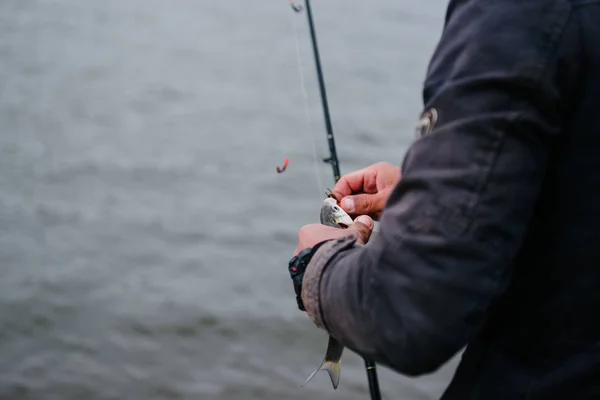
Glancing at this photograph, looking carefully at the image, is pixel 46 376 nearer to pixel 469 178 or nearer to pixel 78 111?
pixel 78 111

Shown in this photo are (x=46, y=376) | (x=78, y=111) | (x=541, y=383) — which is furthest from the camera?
(x=78, y=111)

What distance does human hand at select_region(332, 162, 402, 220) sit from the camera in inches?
52.5

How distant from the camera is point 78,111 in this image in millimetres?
4090

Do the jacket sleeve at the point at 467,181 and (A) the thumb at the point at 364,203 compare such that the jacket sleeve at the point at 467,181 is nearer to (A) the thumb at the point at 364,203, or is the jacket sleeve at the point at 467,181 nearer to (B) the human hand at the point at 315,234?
(B) the human hand at the point at 315,234

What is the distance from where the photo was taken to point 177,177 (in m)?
3.85

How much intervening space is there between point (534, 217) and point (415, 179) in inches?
6.1

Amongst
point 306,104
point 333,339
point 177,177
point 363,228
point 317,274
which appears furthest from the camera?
point 306,104

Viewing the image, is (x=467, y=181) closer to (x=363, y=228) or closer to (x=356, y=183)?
(x=363, y=228)

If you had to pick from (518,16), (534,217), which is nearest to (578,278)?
(534,217)

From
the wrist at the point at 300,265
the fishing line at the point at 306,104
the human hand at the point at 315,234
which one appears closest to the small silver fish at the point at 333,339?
the human hand at the point at 315,234

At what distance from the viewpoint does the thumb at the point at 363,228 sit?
1.12 metres

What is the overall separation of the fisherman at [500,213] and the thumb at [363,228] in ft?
1.05

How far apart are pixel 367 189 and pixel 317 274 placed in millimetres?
589

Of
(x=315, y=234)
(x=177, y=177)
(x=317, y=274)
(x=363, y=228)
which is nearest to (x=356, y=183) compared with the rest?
(x=363, y=228)
